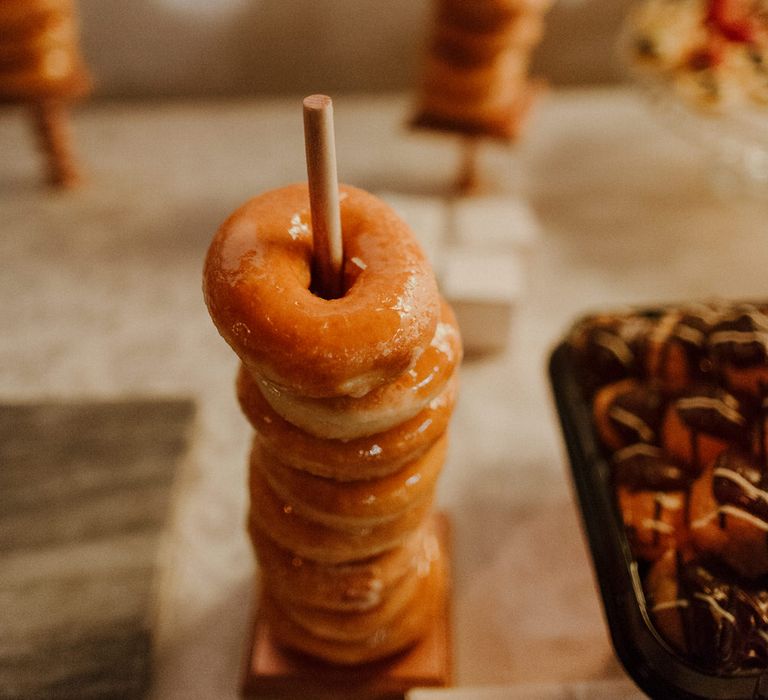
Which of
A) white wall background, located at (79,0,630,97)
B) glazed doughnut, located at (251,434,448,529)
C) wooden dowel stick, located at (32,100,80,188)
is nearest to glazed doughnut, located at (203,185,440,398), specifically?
glazed doughnut, located at (251,434,448,529)


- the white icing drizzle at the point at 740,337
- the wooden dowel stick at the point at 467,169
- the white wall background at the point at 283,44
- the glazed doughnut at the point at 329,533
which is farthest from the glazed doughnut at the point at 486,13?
the glazed doughnut at the point at 329,533

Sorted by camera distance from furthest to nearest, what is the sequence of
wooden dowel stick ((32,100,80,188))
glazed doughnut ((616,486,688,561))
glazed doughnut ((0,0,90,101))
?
wooden dowel stick ((32,100,80,188)), glazed doughnut ((0,0,90,101)), glazed doughnut ((616,486,688,561))

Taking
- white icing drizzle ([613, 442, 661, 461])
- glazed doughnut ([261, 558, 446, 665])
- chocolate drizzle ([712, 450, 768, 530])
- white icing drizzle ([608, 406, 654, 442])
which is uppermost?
chocolate drizzle ([712, 450, 768, 530])

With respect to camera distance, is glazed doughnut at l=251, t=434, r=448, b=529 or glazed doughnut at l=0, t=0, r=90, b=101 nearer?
glazed doughnut at l=251, t=434, r=448, b=529

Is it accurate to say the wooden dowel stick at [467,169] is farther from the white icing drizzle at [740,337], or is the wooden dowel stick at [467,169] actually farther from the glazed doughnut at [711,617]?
the glazed doughnut at [711,617]

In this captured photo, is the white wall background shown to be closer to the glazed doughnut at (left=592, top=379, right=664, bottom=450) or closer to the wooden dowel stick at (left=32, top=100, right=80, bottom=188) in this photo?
the wooden dowel stick at (left=32, top=100, right=80, bottom=188)

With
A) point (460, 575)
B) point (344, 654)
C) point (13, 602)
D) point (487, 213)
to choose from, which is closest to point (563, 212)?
point (487, 213)
